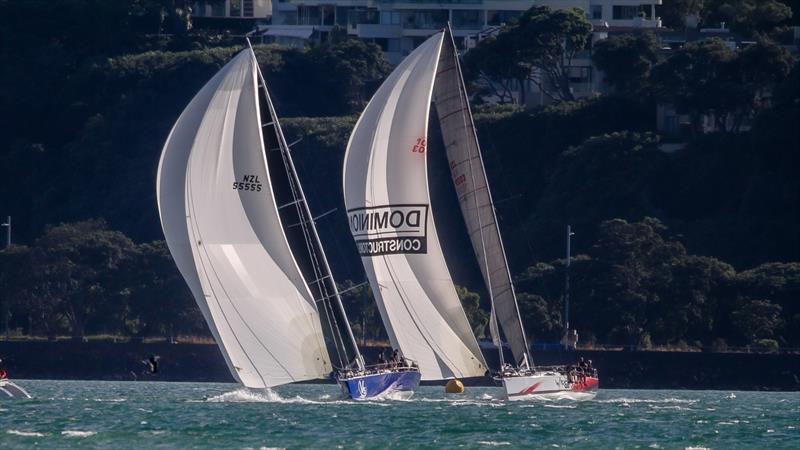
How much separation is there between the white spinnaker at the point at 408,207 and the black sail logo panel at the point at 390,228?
4 cm

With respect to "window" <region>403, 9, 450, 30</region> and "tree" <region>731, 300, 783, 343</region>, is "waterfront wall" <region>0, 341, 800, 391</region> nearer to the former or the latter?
"tree" <region>731, 300, 783, 343</region>

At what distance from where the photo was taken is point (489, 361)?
7469 centimetres

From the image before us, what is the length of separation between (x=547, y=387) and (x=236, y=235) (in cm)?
1021

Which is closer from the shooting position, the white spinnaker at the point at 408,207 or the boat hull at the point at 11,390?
the white spinnaker at the point at 408,207

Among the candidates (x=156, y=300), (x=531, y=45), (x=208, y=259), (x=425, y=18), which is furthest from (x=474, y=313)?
(x=425, y=18)

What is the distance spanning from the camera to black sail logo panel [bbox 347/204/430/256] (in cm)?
5272

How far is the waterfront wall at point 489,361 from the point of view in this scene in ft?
242

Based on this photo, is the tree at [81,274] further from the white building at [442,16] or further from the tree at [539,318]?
the white building at [442,16]

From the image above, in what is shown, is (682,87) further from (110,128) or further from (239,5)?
(239,5)

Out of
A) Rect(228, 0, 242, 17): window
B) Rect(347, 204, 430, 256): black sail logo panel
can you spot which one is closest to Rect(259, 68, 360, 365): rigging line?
Rect(347, 204, 430, 256): black sail logo panel

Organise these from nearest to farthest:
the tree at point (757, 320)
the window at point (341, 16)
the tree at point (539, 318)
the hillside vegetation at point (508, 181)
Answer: the tree at point (757, 320)
the tree at point (539, 318)
the hillside vegetation at point (508, 181)
the window at point (341, 16)

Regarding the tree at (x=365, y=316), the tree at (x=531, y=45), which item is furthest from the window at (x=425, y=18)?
the tree at (x=365, y=316)

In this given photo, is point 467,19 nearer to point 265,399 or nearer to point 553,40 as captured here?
point 553,40

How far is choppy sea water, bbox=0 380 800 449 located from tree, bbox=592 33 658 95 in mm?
46944
